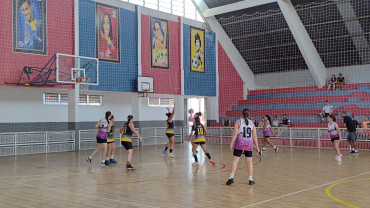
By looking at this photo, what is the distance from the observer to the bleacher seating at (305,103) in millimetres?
25406

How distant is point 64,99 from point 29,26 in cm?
488

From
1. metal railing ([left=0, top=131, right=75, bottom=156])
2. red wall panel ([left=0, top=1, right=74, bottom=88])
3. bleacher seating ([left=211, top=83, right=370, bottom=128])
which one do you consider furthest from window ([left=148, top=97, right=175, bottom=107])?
Result: red wall panel ([left=0, top=1, right=74, bottom=88])

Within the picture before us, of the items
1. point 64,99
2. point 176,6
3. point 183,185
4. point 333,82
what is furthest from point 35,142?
point 333,82

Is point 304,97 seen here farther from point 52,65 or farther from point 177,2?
point 52,65

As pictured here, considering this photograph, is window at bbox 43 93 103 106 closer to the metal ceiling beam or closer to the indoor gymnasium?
the indoor gymnasium

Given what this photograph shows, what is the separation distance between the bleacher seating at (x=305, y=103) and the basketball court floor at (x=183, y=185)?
11.6 meters

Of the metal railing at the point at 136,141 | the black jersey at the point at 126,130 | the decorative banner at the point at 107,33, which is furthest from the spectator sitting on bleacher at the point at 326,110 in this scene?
the black jersey at the point at 126,130

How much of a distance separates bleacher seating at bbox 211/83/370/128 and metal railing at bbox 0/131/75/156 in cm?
1225

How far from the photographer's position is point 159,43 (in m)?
25.9

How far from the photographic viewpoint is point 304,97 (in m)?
28.4

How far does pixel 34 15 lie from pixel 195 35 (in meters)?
12.1

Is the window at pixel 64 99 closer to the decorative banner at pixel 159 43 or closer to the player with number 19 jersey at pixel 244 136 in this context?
the decorative banner at pixel 159 43

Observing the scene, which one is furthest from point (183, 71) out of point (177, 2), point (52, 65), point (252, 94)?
point (52, 65)

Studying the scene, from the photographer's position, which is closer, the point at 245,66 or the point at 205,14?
the point at 205,14
